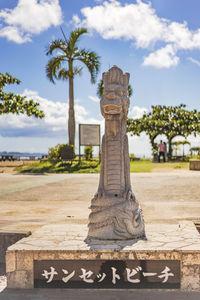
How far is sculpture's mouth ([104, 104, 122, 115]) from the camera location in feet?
14.6

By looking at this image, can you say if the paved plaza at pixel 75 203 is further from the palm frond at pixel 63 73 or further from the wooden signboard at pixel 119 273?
the palm frond at pixel 63 73

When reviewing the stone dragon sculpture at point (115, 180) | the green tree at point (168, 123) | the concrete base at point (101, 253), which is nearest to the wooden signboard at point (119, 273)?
the concrete base at point (101, 253)

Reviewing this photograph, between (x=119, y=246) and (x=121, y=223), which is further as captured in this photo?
(x=121, y=223)

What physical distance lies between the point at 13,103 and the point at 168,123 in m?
21.2

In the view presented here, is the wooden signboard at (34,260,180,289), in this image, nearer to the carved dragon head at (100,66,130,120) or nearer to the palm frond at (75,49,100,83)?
the carved dragon head at (100,66,130,120)

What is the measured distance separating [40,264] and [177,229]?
6.81 ft

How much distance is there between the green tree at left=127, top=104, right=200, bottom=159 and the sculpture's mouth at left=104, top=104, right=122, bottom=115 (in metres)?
33.9

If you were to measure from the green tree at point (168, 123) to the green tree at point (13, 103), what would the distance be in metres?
19.2

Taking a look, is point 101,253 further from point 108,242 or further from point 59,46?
point 59,46

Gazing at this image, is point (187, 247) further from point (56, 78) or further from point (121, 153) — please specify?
point (56, 78)

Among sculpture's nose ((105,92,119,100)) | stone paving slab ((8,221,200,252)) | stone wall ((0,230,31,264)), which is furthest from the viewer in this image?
stone wall ((0,230,31,264))

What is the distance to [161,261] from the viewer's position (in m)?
3.82

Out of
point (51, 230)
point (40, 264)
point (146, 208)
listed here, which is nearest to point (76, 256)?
point (40, 264)

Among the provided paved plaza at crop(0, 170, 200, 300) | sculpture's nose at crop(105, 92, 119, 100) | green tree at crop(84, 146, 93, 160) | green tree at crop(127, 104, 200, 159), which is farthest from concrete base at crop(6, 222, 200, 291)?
green tree at crop(127, 104, 200, 159)
